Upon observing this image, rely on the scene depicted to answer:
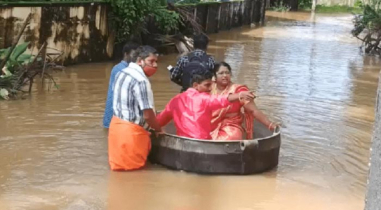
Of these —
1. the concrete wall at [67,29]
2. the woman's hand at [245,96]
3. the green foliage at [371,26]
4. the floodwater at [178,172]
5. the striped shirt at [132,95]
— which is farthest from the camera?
the green foliage at [371,26]

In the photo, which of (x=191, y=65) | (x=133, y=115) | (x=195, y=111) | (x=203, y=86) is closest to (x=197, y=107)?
(x=195, y=111)

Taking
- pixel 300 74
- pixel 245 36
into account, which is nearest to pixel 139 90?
pixel 300 74

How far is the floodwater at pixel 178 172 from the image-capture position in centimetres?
609

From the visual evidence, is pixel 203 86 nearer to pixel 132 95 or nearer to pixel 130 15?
pixel 132 95

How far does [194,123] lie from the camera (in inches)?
267

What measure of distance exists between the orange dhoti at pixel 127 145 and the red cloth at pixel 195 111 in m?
0.40

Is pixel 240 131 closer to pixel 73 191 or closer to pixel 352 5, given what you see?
pixel 73 191

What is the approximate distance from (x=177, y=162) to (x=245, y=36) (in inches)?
681

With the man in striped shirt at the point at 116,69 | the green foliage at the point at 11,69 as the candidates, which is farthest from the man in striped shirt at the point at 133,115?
the green foliage at the point at 11,69

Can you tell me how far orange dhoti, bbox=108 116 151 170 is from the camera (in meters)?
6.56

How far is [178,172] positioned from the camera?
6.80 m

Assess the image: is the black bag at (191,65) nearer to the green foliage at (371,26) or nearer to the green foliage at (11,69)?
the green foliage at (11,69)

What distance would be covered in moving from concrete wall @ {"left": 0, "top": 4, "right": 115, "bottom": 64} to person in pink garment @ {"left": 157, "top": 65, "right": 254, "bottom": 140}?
6.22 metres

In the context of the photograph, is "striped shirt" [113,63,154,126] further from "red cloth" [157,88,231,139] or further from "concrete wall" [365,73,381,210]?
"concrete wall" [365,73,381,210]
